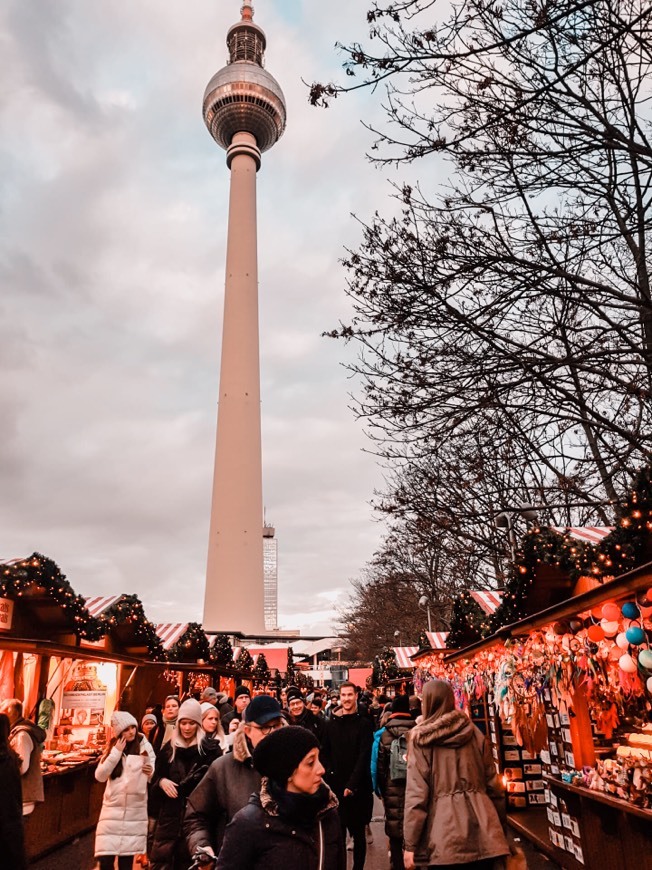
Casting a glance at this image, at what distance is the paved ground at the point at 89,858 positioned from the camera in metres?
7.15

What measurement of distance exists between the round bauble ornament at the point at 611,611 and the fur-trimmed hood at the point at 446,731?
1546mm

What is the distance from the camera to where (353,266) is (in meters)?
5.72

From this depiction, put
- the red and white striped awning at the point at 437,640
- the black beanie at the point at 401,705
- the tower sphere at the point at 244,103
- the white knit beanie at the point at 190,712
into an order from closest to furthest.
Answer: the white knit beanie at the point at 190,712, the black beanie at the point at 401,705, the red and white striped awning at the point at 437,640, the tower sphere at the point at 244,103

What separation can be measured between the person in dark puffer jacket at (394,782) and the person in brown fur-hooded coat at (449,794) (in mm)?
1940

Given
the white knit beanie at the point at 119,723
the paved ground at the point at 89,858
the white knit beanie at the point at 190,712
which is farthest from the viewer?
the paved ground at the point at 89,858

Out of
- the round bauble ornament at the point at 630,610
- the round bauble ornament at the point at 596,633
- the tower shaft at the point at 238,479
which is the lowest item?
the round bauble ornament at the point at 596,633

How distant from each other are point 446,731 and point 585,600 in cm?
187

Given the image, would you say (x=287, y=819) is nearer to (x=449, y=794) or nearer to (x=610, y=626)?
(x=449, y=794)

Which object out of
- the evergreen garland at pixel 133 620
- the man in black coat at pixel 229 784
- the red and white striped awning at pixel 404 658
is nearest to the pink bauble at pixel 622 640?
the man in black coat at pixel 229 784

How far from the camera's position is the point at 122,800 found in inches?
216

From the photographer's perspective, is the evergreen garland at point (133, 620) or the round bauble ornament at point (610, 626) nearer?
the round bauble ornament at point (610, 626)

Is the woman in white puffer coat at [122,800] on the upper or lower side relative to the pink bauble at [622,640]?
lower

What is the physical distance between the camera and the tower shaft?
43.8 metres

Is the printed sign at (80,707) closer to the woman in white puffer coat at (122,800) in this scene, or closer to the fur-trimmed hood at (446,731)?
the woman in white puffer coat at (122,800)
